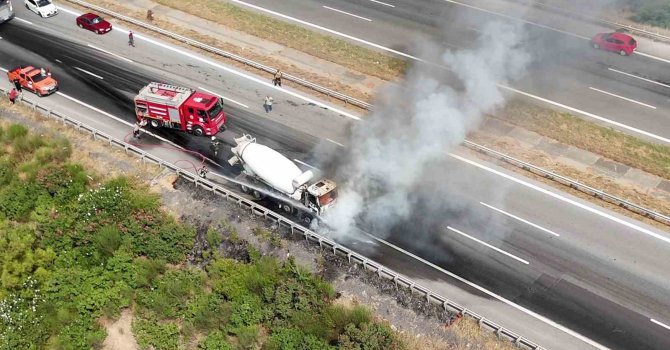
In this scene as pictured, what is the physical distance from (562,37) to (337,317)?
117ft

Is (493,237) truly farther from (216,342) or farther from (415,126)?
(216,342)

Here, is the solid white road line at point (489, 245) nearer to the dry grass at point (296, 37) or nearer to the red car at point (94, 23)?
the dry grass at point (296, 37)

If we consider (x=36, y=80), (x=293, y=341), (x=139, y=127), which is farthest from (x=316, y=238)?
(x=36, y=80)

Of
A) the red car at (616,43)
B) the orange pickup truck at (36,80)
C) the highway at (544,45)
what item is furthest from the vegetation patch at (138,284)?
the red car at (616,43)

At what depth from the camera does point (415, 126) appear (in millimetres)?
40156

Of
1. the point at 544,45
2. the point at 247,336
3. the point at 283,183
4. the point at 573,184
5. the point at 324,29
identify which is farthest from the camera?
the point at 324,29

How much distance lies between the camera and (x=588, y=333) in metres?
30.3

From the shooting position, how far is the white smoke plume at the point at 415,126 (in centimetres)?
3612

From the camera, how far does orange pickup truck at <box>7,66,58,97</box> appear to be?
45.8 meters

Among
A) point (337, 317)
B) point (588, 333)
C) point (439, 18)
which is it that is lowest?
point (337, 317)

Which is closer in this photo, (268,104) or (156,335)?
(156,335)

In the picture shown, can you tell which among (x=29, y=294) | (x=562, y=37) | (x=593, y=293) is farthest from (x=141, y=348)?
(x=562, y=37)

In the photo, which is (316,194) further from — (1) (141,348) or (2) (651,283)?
(2) (651,283)

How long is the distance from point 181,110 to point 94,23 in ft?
58.7
